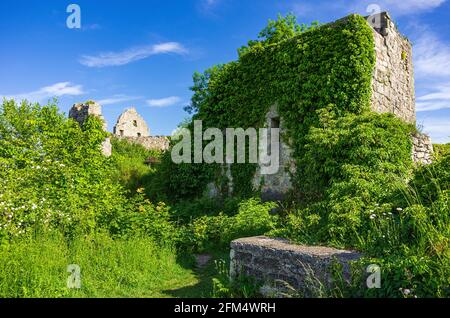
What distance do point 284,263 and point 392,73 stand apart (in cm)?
784

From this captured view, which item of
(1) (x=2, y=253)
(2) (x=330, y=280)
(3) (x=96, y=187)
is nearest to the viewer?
(2) (x=330, y=280)

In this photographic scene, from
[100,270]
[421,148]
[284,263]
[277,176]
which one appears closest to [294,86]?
[277,176]

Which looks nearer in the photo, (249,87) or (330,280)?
(330,280)

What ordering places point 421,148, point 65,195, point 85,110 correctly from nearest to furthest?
point 65,195, point 421,148, point 85,110

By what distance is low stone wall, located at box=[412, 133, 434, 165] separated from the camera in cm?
883

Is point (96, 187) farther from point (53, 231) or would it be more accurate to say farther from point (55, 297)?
point (55, 297)

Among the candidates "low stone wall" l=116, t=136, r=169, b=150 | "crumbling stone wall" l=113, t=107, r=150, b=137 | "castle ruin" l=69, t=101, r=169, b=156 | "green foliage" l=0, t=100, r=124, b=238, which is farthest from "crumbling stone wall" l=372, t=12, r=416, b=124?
"crumbling stone wall" l=113, t=107, r=150, b=137

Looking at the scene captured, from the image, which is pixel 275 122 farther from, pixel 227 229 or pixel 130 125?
pixel 130 125

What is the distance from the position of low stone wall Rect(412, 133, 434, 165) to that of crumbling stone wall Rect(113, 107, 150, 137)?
24098 millimetres

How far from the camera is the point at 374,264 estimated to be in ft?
11.9

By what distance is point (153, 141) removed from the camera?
80.7 ft

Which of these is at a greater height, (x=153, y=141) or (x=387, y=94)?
(x=153, y=141)
